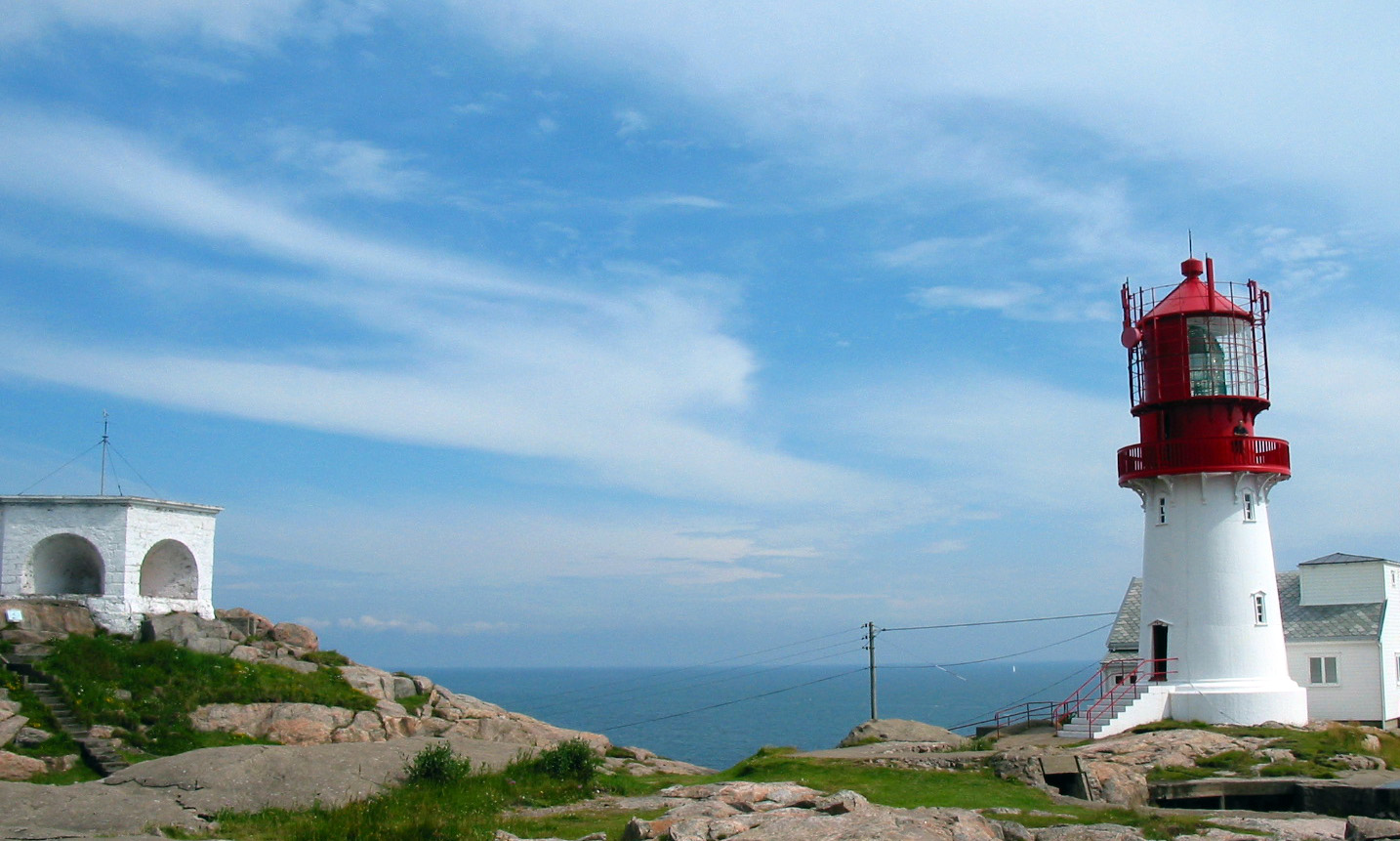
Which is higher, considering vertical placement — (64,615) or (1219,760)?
(64,615)

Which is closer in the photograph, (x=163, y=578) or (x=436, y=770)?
(x=436, y=770)

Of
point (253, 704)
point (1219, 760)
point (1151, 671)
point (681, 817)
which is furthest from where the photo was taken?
point (1151, 671)

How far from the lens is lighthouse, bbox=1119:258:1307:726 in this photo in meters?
31.6

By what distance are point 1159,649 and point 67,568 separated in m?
33.6

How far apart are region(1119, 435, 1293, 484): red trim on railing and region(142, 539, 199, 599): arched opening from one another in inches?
1144

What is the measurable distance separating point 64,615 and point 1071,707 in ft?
94.1

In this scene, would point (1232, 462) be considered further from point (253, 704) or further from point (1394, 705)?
point (253, 704)

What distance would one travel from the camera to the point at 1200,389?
1293 inches

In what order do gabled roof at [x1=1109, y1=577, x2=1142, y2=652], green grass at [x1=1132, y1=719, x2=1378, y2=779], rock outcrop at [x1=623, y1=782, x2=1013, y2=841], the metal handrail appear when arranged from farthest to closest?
1. gabled roof at [x1=1109, y1=577, x2=1142, y2=652]
2. the metal handrail
3. green grass at [x1=1132, y1=719, x2=1378, y2=779]
4. rock outcrop at [x1=623, y1=782, x2=1013, y2=841]

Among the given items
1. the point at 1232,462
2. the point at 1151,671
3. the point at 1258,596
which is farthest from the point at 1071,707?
the point at 1232,462

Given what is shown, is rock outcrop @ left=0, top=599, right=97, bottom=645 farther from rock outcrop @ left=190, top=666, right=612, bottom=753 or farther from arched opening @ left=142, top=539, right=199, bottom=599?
rock outcrop @ left=190, top=666, right=612, bottom=753

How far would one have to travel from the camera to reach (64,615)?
3069 cm

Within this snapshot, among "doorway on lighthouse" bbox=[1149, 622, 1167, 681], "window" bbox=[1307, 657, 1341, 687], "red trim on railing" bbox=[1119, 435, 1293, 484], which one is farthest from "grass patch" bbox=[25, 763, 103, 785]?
"window" bbox=[1307, 657, 1341, 687]

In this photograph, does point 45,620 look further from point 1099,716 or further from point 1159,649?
point 1159,649
